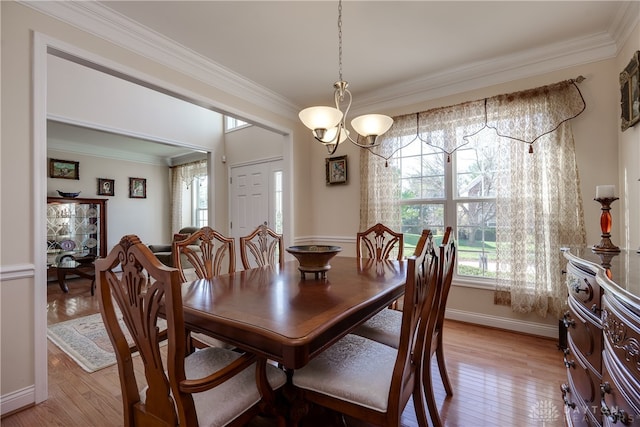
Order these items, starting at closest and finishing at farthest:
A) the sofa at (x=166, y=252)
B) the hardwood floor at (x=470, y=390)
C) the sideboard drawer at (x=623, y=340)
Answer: the sideboard drawer at (x=623, y=340) < the hardwood floor at (x=470, y=390) < the sofa at (x=166, y=252)

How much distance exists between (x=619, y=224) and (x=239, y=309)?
2957 mm

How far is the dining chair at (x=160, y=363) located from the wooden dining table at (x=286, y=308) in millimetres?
143

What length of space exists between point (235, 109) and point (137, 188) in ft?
15.6

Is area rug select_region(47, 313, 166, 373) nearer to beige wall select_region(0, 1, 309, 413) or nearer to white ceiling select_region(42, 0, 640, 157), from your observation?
beige wall select_region(0, 1, 309, 413)

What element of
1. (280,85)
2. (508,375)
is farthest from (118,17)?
(508,375)

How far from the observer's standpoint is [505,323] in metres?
2.88

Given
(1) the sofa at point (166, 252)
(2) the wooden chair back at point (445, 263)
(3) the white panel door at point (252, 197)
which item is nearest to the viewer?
(2) the wooden chair back at point (445, 263)

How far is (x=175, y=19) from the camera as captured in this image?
221 centimetres

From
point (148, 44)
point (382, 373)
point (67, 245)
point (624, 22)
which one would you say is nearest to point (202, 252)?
point (382, 373)

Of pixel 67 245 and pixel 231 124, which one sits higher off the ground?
pixel 231 124

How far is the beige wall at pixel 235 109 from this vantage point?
1.74 meters

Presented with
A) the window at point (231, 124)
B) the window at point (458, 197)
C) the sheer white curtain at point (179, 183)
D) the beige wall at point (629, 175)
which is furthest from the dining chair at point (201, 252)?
the sheer white curtain at point (179, 183)

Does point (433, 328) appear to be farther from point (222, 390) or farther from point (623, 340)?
point (222, 390)

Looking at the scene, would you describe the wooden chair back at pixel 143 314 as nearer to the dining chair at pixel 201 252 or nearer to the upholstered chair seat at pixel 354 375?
the upholstered chair seat at pixel 354 375
